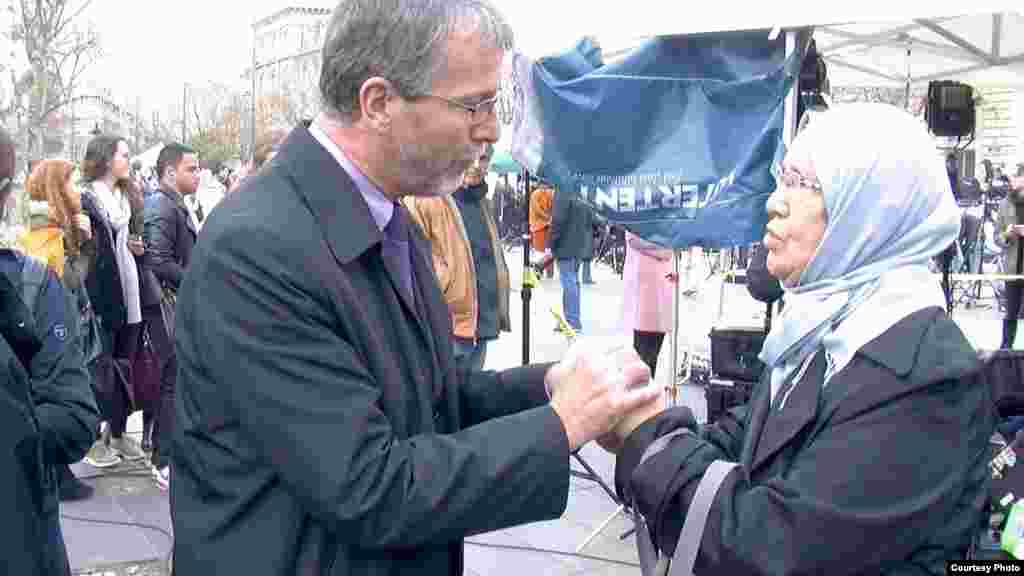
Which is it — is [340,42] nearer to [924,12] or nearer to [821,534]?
[821,534]

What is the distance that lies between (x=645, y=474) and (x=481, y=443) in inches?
18.3

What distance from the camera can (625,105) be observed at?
5.09 m

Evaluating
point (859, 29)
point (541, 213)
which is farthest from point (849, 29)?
point (541, 213)

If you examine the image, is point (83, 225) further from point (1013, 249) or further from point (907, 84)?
point (1013, 249)

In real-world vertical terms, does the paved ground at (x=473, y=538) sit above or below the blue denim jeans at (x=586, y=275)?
below

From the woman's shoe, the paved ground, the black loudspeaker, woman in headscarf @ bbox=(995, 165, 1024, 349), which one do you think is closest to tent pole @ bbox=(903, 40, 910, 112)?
the black loudspeaker

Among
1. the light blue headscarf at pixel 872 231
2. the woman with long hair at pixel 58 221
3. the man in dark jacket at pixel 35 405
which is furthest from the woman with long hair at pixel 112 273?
the light blue headscarf at pixel 872 231

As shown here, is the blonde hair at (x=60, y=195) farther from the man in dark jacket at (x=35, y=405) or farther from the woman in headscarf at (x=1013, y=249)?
the woman in headscarf at (x=1013, y=249)

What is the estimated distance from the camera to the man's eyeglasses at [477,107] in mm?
1694

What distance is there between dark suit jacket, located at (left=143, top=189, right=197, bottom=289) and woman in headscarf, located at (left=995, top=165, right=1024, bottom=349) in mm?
6883

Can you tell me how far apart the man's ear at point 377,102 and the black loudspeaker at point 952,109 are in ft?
21.7

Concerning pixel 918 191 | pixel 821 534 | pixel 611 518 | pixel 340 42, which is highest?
pixel 340 42

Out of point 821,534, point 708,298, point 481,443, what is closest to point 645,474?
point 821,534

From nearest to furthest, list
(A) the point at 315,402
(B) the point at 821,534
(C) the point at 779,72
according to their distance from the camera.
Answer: (A) the point at 315,402 → (B) the point at 821,534 → (C) the point at 779,72
